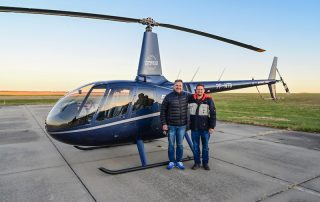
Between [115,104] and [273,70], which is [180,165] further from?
[273,70]

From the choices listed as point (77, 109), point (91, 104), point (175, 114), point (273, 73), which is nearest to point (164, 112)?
point (175, 114)

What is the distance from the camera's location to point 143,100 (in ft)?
18.5

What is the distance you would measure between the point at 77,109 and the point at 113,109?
29.7 inches

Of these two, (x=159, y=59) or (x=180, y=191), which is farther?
(x=159, y=59)

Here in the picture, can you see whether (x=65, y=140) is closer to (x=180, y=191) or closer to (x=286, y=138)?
(x=180, y=191)

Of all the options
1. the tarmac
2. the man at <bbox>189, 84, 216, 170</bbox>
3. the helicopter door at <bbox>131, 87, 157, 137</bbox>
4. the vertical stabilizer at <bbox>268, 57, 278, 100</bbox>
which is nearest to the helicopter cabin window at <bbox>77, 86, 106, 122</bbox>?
the helicopter door at <bbox>131, 87, 157, 137</bbox>

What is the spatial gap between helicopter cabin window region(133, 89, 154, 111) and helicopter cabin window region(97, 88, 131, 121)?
0.65 ft

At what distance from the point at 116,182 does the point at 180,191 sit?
128cm

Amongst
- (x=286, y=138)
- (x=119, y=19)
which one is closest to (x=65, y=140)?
(x=119, y=19)

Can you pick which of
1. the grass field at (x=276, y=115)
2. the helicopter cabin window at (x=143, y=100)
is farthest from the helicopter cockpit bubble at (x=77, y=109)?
the grass field at (x=276, y=115)

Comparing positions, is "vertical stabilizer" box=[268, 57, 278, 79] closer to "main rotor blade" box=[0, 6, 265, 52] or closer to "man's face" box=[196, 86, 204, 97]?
"main rotor blade" box=[0, 6, 265, 52]

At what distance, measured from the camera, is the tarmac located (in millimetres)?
4086

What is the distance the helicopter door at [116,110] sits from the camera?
515 cm

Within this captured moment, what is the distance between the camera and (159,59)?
21.7ft
